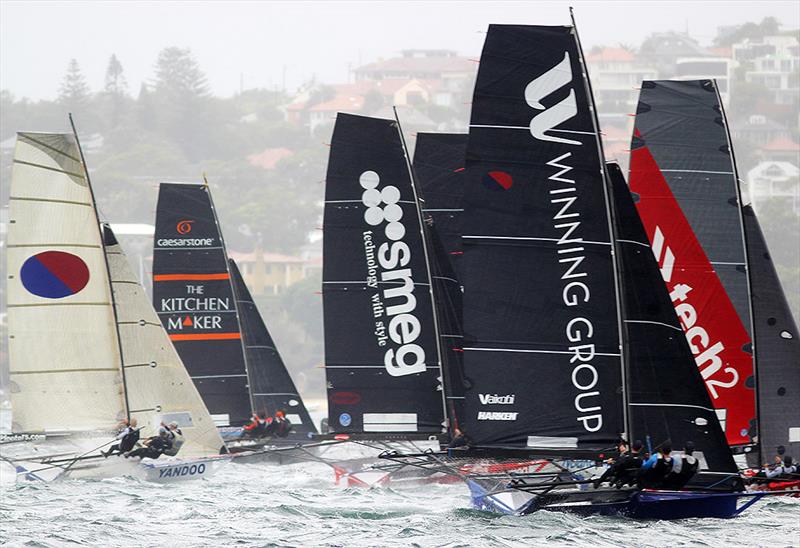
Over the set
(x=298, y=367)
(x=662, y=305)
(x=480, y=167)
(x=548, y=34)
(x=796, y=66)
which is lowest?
(x=298, y=367)

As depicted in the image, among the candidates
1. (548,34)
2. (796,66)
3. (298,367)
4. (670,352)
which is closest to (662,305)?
(670,352)

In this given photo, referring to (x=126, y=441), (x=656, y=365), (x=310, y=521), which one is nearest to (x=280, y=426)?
(x=126, y=441)

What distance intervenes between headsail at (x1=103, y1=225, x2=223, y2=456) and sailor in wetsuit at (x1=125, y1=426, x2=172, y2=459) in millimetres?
342

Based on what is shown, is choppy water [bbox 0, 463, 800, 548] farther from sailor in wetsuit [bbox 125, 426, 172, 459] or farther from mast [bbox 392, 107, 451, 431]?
mast [bbox 392, 107, 451, 431]

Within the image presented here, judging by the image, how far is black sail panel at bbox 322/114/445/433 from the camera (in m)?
21.0

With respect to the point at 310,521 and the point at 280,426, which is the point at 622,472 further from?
the point at 280,426

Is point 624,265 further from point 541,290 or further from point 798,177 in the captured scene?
point 798,177

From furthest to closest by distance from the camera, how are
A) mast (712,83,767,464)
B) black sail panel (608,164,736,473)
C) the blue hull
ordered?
mast (712,83,767,464)
black sail panel (608,164,736,473)
the blue hull

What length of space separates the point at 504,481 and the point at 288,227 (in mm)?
109404

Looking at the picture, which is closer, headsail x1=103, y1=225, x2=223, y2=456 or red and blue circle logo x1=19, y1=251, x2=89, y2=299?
red and blue circle logo x1=19, y1=251, x2=89, y2=299

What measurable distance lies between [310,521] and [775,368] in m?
6.07

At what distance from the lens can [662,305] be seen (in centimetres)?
1653

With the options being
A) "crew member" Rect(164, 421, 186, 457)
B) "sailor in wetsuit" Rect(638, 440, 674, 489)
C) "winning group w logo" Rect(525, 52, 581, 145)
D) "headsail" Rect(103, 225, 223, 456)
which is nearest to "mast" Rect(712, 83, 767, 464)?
"sailor in wetsuit" Rect(638, 440, 674, 489)

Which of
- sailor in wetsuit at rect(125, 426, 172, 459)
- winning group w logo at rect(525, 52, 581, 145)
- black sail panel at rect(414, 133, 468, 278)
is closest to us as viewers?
winning group w logo at rect(525, 52, 581, 145)
